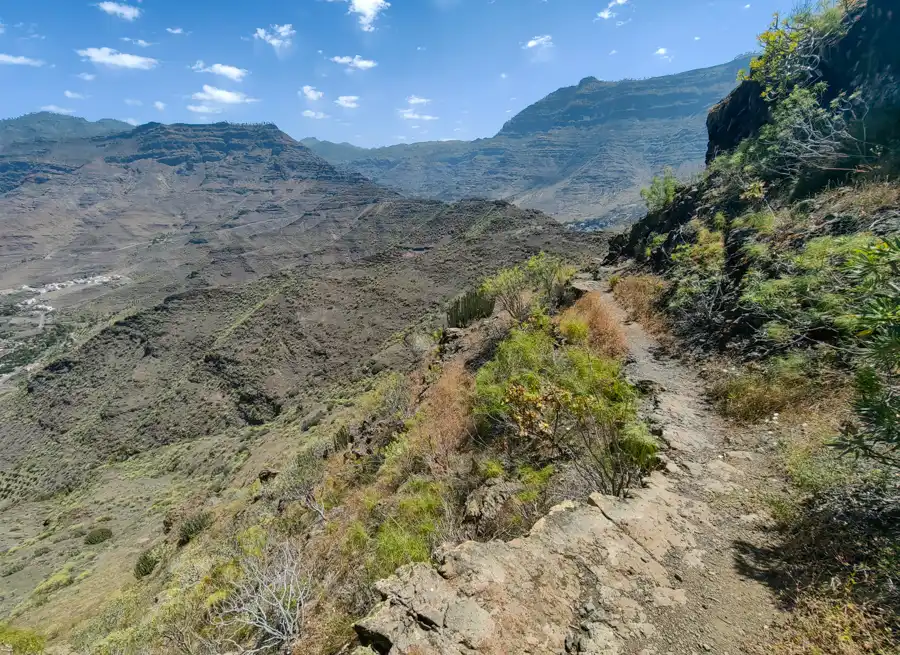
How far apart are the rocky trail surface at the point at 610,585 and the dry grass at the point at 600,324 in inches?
194

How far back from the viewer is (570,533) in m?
4.83

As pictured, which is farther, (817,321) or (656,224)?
(656,224)

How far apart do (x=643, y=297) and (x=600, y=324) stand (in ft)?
8.36

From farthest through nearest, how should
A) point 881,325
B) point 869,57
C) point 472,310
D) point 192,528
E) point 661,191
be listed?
point 661,191 < point 472,310 < point 192,528 < point 869,57 < point 881,325

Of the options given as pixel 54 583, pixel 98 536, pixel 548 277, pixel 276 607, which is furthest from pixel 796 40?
pixel 98 536

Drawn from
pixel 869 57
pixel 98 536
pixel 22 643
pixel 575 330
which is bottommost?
pixel 98 536

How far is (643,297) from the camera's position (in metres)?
13.3

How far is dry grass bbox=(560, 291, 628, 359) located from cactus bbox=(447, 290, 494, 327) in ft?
20.7

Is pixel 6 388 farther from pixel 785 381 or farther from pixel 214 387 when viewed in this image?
pixel 785 381

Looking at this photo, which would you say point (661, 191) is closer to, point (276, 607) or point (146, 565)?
point (276, 607)

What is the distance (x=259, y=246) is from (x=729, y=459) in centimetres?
13491

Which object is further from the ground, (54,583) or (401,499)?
(401,499)

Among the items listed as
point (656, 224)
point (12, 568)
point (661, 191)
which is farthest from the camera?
point (661, 191)

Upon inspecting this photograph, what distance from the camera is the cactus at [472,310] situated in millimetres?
20688
